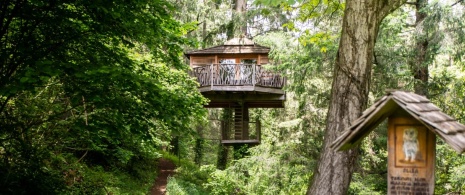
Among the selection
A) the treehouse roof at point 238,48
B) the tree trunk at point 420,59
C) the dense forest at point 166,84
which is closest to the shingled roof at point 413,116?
the dense forest at point 166,84

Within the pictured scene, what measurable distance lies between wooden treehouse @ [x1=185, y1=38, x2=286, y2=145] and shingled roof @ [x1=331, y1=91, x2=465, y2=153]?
11.3 meters

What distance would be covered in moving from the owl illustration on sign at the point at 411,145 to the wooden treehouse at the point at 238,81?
1149cm

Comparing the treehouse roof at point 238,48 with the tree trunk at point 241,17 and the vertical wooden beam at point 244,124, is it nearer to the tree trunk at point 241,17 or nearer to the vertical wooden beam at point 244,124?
the tree trunk at point 241,17

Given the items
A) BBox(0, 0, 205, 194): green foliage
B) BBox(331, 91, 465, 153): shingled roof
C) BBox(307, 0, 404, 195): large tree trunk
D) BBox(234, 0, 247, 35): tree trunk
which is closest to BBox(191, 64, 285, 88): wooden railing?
BBox(234, 0, 247, 35): tree trunk

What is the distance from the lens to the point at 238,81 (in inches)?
582

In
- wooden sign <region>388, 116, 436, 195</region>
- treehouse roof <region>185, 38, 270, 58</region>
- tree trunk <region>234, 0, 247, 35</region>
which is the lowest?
wooden sign <region>388, 116, 436, 195</region>

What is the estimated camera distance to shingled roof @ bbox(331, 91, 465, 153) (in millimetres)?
2629

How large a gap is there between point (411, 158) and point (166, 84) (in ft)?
19.0

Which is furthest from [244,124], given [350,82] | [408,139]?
[408,139]

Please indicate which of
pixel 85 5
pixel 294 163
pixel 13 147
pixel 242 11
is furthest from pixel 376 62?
pixel 242 11

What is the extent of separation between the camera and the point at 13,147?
6.61 meters

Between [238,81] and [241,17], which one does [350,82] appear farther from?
[241,17]

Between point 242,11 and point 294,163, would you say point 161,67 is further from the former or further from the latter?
point 242,11

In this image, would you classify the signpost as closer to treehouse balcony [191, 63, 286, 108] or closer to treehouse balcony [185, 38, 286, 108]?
treehouse balcony [185, 38, 286, 108]
